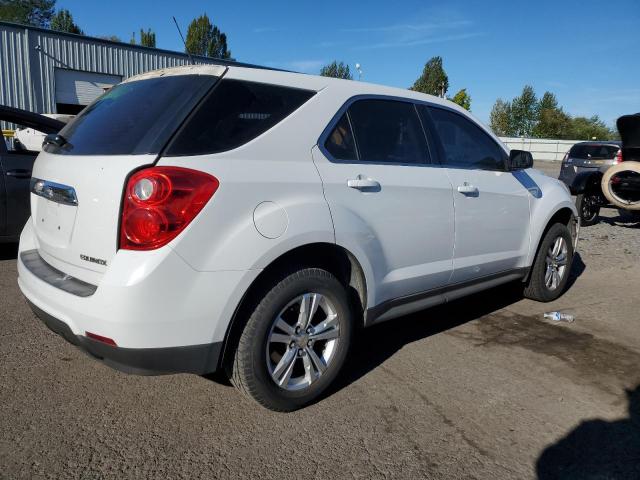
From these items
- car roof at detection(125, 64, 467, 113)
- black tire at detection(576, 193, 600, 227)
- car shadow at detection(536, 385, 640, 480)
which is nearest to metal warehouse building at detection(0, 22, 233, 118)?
black tire at detection(576, 193, 600, 227)

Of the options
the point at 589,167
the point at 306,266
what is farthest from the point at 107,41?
the point at 306,266

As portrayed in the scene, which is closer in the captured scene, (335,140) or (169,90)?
(169,90)

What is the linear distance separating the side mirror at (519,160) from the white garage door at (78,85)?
17341 mm

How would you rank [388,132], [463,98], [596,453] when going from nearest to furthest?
1. [596,453]
2. [388,132]
3. [463,98]

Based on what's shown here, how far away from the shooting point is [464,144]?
13.4ft

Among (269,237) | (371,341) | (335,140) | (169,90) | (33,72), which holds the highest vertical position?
(33,72)

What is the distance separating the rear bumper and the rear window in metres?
15.7

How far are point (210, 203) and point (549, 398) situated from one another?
2307mm

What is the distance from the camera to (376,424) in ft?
9.19

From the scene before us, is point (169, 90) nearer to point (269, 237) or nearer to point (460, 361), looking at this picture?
point (269, 237)

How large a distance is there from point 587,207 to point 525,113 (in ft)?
220

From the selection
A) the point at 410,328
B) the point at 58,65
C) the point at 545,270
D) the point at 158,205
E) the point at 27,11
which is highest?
the point at 27,11

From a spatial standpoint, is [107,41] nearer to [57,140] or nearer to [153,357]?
[57,140]

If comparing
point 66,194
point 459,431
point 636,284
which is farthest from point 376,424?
point 636,284
